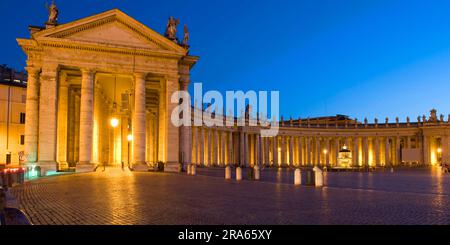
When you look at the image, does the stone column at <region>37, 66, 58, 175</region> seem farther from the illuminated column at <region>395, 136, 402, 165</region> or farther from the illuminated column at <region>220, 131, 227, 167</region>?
the illuminated column at <region>395, 136, 402, 165</region>

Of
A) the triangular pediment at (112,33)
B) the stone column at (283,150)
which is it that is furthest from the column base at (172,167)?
the stone column at (283,150)

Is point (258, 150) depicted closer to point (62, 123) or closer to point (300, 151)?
point (300, 151)

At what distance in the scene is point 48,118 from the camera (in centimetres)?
4178

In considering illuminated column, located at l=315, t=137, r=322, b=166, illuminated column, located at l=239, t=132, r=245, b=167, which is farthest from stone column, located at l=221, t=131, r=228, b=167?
illuminated column, located at l=315, t=137, r=322, b=166

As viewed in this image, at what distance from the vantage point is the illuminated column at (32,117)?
42344mm

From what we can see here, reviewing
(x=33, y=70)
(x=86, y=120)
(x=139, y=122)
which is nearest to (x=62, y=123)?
(x=86, y=120)

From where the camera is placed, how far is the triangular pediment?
42.1 metres

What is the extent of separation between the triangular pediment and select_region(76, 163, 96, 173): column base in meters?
13.3

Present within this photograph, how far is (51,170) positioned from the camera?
41.2m

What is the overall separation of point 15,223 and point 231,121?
249 feet

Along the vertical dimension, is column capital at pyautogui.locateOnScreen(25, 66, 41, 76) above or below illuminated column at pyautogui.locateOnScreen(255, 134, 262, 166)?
above

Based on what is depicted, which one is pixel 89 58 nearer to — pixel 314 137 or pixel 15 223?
pixel 15 223
